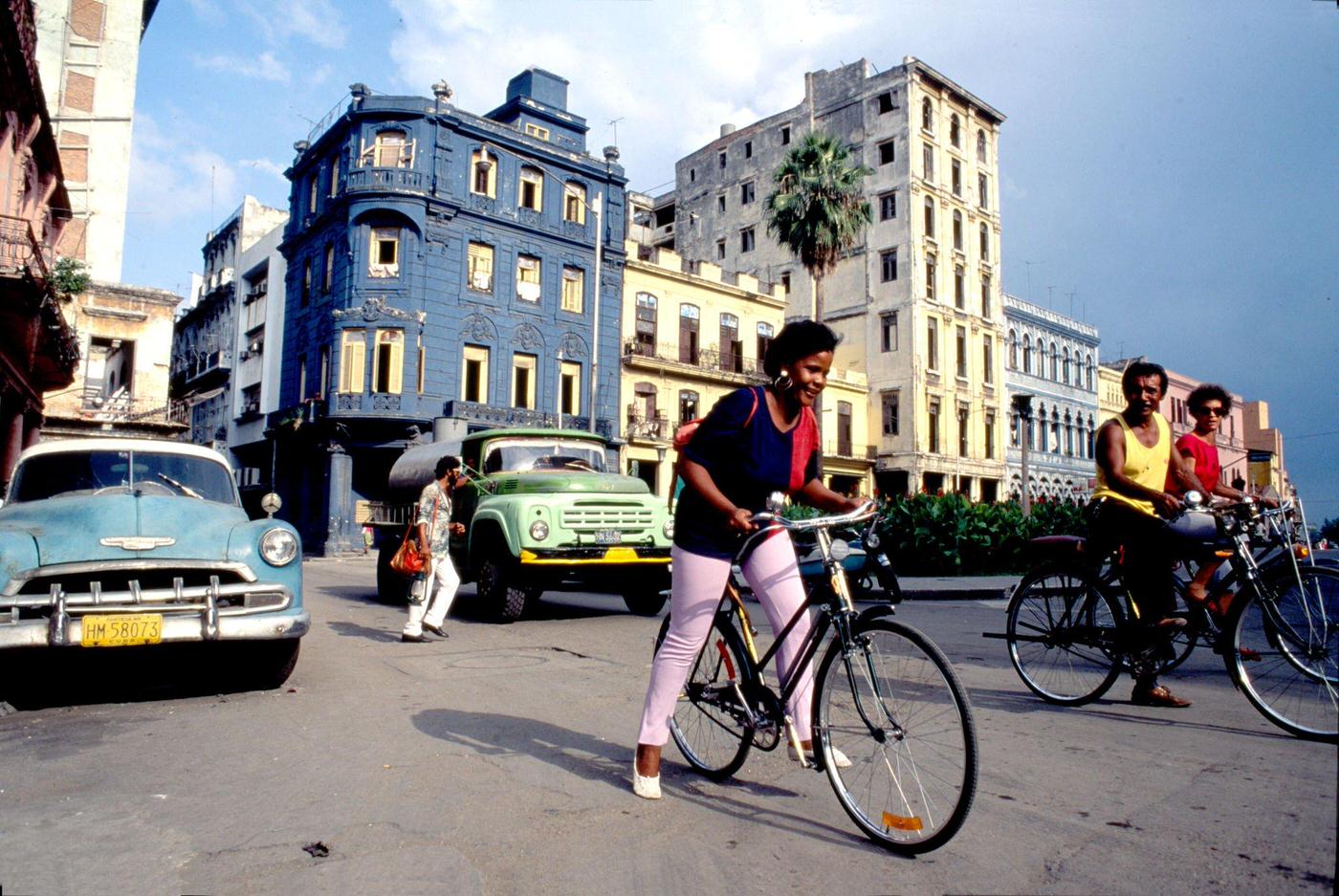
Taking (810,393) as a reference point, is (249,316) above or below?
above

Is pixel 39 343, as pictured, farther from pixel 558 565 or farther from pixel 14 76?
pixel 558 565

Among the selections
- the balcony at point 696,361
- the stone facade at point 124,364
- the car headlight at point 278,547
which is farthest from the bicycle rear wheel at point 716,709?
the stone facade at point 124,364

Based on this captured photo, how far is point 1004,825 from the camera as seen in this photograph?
130 inches

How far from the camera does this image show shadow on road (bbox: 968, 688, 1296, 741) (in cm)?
477

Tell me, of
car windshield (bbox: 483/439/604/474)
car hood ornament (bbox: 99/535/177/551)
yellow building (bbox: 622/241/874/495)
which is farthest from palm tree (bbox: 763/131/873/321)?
car hood ornament (bbox: 99/535/177/551)

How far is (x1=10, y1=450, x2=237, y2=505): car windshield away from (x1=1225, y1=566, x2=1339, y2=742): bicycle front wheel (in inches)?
261

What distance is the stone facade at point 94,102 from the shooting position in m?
34.8

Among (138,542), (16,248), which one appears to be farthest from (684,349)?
(138,542)

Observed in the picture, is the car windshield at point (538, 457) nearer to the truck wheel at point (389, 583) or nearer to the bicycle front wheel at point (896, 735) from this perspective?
the truck wheel at point (389, 583)

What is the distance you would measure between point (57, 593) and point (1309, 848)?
5.81 m

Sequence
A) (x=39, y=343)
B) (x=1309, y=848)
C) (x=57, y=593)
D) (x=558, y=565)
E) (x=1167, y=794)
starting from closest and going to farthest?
(x=1309, y=848), (x=1167, y=794), (x=57, y=593), (x=558, y=565), (x=39, y=343)

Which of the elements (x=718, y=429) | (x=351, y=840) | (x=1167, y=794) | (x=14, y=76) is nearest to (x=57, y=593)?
(x=351, y=840)

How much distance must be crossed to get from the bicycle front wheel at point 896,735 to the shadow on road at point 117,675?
4.31 m

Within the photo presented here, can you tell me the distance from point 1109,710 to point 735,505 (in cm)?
314
